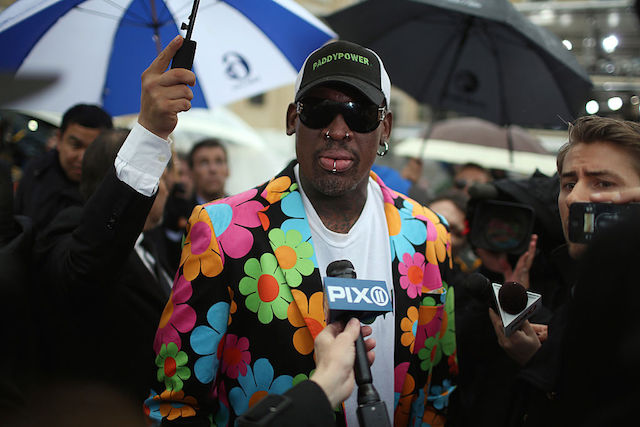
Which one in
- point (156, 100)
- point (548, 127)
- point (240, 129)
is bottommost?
point (156, 100)

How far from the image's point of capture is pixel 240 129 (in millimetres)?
9375

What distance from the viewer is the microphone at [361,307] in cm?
138

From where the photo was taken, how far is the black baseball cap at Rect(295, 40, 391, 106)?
84.4 inches

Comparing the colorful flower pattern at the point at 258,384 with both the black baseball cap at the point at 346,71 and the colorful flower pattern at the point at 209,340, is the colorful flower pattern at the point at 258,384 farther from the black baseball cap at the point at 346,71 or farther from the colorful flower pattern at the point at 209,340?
the black baseball cap at the point at 346,71

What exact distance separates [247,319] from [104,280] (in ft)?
1.72

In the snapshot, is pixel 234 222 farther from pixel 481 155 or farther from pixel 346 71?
pixel 481 155

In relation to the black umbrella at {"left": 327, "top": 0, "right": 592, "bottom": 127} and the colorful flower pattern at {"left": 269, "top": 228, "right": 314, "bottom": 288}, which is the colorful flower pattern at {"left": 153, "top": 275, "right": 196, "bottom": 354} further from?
the black umbrella at {"left": 327, "top": 0, "right": 592, "bottom": 127}

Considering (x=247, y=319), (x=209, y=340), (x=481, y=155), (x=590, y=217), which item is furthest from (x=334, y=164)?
(x=481, y=155)

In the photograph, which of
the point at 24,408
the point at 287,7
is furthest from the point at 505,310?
the point at 287,7

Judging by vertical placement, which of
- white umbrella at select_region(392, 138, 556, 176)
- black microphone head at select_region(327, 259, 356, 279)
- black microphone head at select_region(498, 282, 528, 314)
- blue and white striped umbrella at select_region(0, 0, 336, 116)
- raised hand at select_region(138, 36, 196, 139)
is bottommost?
black microphone head at select_region(498, 282, 528, 314)

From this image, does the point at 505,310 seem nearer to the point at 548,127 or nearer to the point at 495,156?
the point at 548,127

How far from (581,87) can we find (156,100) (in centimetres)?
307

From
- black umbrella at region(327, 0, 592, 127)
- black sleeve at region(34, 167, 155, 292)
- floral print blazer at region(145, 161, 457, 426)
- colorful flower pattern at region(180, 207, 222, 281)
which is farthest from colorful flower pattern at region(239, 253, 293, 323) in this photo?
black umbrella at region(327, 0, 592, 127)

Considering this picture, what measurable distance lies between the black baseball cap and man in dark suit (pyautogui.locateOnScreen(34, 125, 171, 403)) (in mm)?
605
